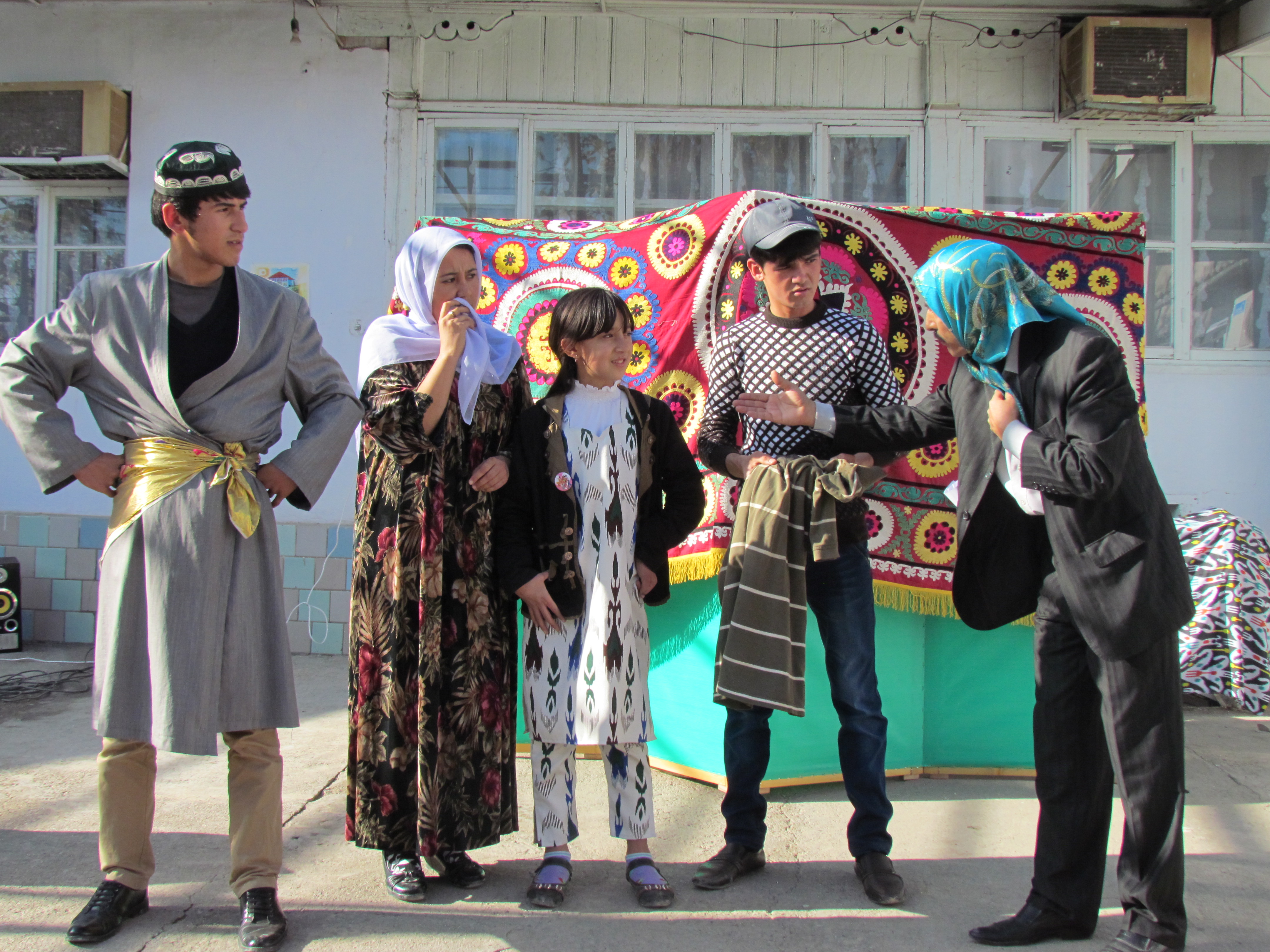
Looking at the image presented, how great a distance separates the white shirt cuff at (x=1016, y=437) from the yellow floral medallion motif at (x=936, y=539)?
4.27 feet

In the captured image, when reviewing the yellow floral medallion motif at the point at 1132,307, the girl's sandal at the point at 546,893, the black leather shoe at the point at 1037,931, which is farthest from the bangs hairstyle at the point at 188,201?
the yellow floral medallion motif at the point at 1132,307

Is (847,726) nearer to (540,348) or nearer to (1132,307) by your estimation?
(540,348)

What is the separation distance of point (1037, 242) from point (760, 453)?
161 centimetres

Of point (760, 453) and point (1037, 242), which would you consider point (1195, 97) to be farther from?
point (760, 453)

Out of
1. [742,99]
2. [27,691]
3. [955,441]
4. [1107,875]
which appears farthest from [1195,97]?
[27,691]

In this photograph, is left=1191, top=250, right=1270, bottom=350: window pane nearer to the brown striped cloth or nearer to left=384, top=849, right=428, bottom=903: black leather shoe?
the brown striped cloth

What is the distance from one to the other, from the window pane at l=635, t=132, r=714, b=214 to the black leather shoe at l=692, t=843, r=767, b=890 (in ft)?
13.2

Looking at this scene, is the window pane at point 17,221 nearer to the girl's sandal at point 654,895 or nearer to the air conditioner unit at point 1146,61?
the girl's sandal at point 654,895

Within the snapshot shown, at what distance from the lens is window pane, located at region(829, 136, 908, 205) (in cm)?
577

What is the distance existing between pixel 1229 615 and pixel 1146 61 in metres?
3.00

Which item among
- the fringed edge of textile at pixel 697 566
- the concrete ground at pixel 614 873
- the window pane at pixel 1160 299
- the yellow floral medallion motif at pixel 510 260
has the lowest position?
the concrete ground at pixel 614 873

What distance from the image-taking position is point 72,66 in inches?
232

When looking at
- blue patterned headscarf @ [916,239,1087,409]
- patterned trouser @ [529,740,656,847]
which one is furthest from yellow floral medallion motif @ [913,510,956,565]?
patterned trouser @ [529,740,656,847]

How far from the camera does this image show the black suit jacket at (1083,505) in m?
2.12
